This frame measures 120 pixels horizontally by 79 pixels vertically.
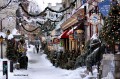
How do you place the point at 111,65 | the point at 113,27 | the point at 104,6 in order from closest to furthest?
1. the point at 113,27
2. the point at 111,65
3. the point at 104,6

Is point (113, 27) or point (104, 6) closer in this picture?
point (113, 27)

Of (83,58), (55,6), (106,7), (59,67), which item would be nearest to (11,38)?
(59,67)

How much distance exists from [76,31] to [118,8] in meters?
19.6

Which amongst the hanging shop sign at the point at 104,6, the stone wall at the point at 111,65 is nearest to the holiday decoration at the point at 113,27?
the stone wall at the point at 111,65

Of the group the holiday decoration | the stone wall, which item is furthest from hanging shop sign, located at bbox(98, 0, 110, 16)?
the stone wall

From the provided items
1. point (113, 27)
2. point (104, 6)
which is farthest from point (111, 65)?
point (104, 6)

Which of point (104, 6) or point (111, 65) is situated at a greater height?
point (104, 6)

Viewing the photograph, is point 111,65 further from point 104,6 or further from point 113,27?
point 104,6

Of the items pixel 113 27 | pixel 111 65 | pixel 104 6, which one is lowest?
pixel 111 65

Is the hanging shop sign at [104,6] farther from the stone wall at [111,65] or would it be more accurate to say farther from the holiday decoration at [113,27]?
the stone wall at [111,65]

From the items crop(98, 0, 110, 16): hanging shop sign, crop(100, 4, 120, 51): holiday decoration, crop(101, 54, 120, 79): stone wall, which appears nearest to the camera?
crop(100, 4, 120, 51): holiday decoration

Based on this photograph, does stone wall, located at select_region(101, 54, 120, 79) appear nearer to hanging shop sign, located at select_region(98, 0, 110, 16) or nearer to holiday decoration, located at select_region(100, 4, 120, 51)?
holiday decoration, located at select_region(100, 4, 120, 51)

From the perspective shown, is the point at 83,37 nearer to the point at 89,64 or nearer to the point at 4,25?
the point at 4,25

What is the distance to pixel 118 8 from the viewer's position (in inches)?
661
